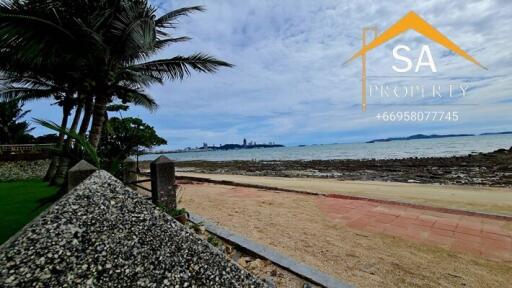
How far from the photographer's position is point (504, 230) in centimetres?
489

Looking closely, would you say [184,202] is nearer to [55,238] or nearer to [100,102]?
[100,102]

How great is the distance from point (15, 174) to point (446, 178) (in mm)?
25050

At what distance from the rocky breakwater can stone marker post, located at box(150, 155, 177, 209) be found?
8.67 feet

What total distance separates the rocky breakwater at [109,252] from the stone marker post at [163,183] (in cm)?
264

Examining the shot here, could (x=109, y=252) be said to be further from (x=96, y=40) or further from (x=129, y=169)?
(x=96, y=40)

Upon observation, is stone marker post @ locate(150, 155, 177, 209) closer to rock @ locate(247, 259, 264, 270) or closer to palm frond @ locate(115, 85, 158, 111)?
rock @ locate(247, 259, 264, 270)

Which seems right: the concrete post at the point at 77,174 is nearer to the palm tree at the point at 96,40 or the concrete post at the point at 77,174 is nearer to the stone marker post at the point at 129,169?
the stone marker post at the point at 129,169

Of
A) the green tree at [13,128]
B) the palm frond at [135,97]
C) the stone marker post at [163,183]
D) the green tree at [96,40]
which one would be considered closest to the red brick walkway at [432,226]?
the stone marker post at [163,183]

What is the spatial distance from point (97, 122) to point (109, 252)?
628cm

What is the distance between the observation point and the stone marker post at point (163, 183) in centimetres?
484

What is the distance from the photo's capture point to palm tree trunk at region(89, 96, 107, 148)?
22.5 ft

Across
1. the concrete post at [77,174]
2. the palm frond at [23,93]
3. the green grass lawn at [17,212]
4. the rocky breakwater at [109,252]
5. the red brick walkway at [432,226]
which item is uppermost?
the palm frond at [23,93]

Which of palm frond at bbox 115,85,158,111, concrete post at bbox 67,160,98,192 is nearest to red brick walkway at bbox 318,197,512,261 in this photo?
concrete post at bbox 67,160,98,192

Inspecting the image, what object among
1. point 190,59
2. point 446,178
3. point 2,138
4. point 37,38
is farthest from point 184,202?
point 2,138
